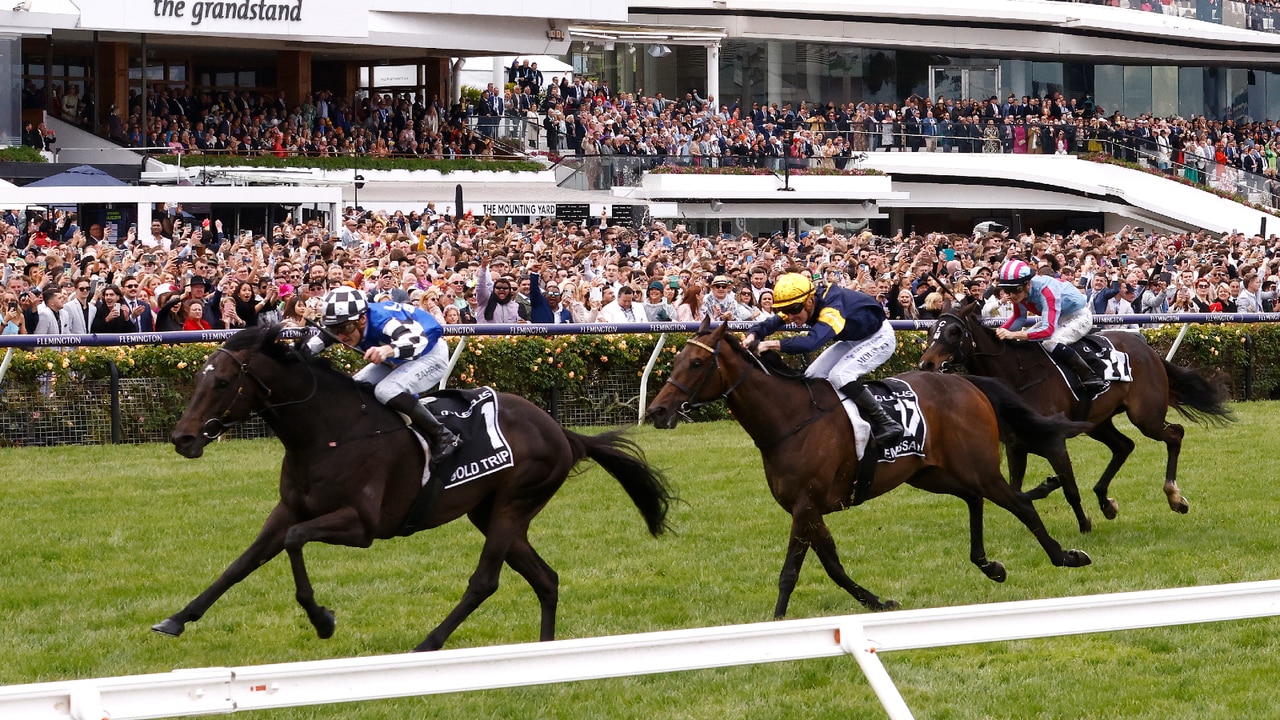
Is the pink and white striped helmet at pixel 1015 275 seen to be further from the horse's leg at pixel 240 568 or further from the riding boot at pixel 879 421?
the horse's leg at pixel 240 568

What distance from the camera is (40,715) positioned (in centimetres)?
320

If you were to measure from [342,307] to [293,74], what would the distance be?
29906mm

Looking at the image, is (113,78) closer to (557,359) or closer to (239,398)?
(557,359)

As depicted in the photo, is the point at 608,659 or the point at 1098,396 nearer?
the point at 608,659

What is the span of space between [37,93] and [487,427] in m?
27.7

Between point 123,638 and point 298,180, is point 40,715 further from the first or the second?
point 298,180

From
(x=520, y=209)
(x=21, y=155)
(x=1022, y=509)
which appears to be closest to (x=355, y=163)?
(x=520, y=209)

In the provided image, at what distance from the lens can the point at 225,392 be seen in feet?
19.7

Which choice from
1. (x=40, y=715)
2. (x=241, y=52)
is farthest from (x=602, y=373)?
(x=241, y=52)

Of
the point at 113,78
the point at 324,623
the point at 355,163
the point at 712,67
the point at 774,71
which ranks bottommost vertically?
the point at 324,623

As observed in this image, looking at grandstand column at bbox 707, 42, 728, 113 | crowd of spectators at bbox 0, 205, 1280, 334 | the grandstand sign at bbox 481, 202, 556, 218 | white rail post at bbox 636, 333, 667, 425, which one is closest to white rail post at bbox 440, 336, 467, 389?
crowd of spectators at bbox 0, 205, 1280, 334

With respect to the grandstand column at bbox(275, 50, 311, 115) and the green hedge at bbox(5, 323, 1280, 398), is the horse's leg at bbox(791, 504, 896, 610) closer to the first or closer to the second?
the green hedge at bbox(5, 323, 1280, 398)

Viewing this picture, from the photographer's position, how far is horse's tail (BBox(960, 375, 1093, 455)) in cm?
783

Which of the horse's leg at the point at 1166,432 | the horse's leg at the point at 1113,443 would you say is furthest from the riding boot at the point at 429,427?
the horse's leg at the point at 1166,432
